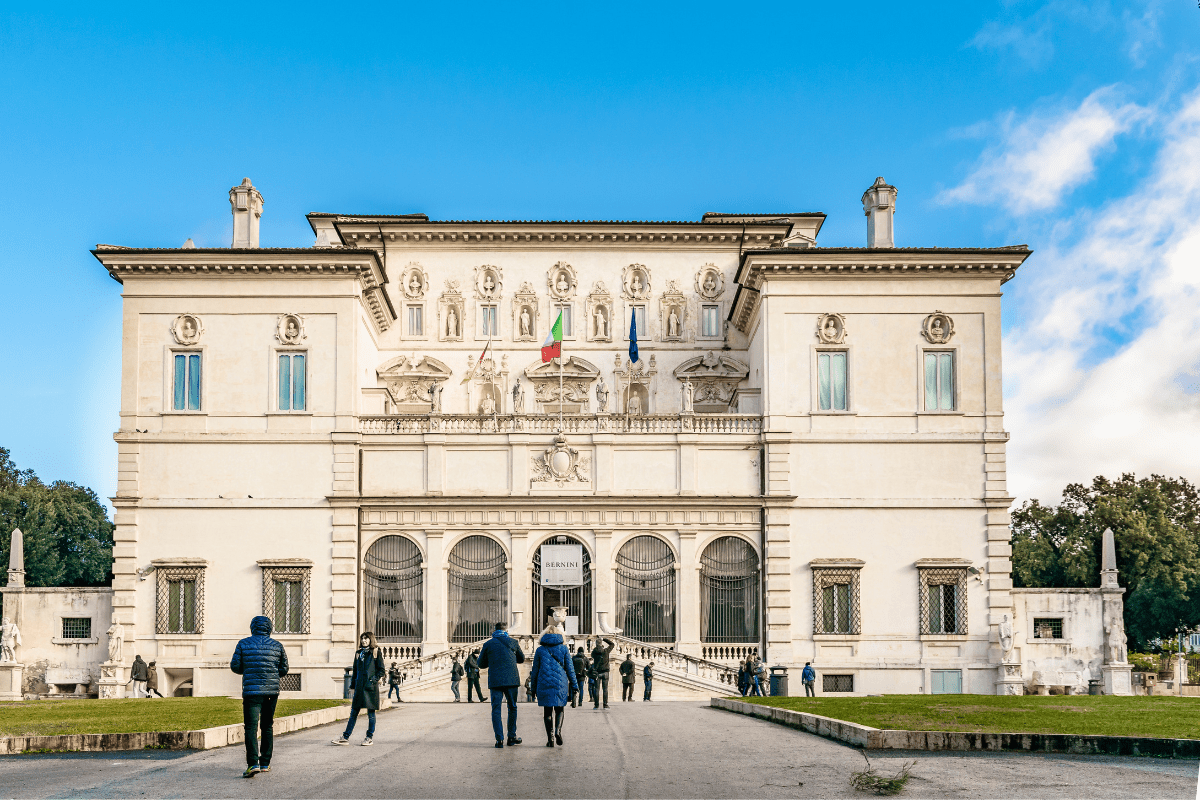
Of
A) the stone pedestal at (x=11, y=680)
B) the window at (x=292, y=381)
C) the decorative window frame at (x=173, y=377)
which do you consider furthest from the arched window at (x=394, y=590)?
the stone pedestal at (x=11, y=680)

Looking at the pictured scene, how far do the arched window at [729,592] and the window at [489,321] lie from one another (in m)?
13.3

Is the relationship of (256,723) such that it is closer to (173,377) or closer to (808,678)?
(808,678)

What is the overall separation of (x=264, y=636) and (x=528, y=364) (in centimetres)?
3378

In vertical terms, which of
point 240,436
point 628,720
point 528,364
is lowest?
point 628,720

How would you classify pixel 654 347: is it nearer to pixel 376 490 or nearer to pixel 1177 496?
pixel 376 490

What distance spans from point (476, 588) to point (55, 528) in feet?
142

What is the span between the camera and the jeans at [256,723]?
1449 centimetres

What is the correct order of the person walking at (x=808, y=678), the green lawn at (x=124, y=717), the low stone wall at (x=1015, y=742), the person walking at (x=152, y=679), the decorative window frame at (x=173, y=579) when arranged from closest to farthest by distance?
the low stone wall at (x=1015, y=742)
the green lawn at (x=124, y=717)
the person walking at (x=808, y=678)
the person walking at (x=152, y=679)
the decorative window frame at (x=173, y=579)

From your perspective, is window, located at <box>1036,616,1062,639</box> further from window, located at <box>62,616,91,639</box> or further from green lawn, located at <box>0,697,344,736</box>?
window, located at <box>62,616,91,639</box>

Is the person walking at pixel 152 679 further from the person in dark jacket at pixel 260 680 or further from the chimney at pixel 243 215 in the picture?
the person in dark jacket at pixel 260 680

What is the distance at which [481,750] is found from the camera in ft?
57.2

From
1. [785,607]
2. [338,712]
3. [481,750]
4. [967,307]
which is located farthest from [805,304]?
[481,750]

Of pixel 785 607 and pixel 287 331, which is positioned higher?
pixel 287 331

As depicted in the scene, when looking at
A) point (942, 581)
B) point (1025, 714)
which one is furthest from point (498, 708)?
point (942, 581)
